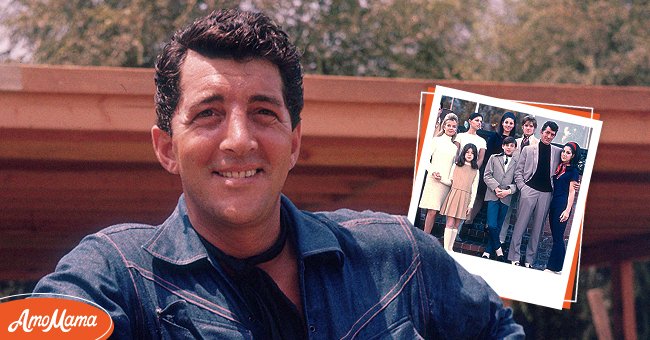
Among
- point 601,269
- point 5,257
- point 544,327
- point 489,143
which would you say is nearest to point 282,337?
point 489,143

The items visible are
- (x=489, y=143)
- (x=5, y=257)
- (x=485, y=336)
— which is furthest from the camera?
(x=5, y=257)

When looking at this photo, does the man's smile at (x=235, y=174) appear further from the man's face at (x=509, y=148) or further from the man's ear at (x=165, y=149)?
the man's face at (x=509, y=148)

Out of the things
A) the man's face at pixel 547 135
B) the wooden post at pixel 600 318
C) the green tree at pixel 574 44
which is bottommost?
the wooden post at pixel 600 318

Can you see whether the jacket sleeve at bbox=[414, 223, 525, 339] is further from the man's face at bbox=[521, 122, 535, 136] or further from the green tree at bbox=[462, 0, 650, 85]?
the green tree at bbox=[462, 0, 650, 85]

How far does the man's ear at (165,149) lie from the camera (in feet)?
6.99

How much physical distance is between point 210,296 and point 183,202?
29 centimetres

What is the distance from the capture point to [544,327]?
12695 millimetres

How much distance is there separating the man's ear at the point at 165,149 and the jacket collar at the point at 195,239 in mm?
104

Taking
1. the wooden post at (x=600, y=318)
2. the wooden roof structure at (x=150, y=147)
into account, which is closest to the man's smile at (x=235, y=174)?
the wooden roof structure at (x=150, y=147)

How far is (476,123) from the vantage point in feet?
8.50

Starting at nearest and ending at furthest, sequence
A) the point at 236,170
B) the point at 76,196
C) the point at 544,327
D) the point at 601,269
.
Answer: the point at 236,170, the point at 76,196, the point at 544,327, the point at 601,269

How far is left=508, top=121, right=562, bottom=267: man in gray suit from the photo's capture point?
260 cm

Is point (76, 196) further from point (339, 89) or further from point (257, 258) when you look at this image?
point (257, 258)

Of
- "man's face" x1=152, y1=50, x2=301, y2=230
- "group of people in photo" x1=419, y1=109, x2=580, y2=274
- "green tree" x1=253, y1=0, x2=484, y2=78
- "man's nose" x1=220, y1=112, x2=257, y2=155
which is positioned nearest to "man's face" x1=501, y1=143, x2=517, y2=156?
"group of people in photo" x1=419, y1=109, x2=580, y2=274
